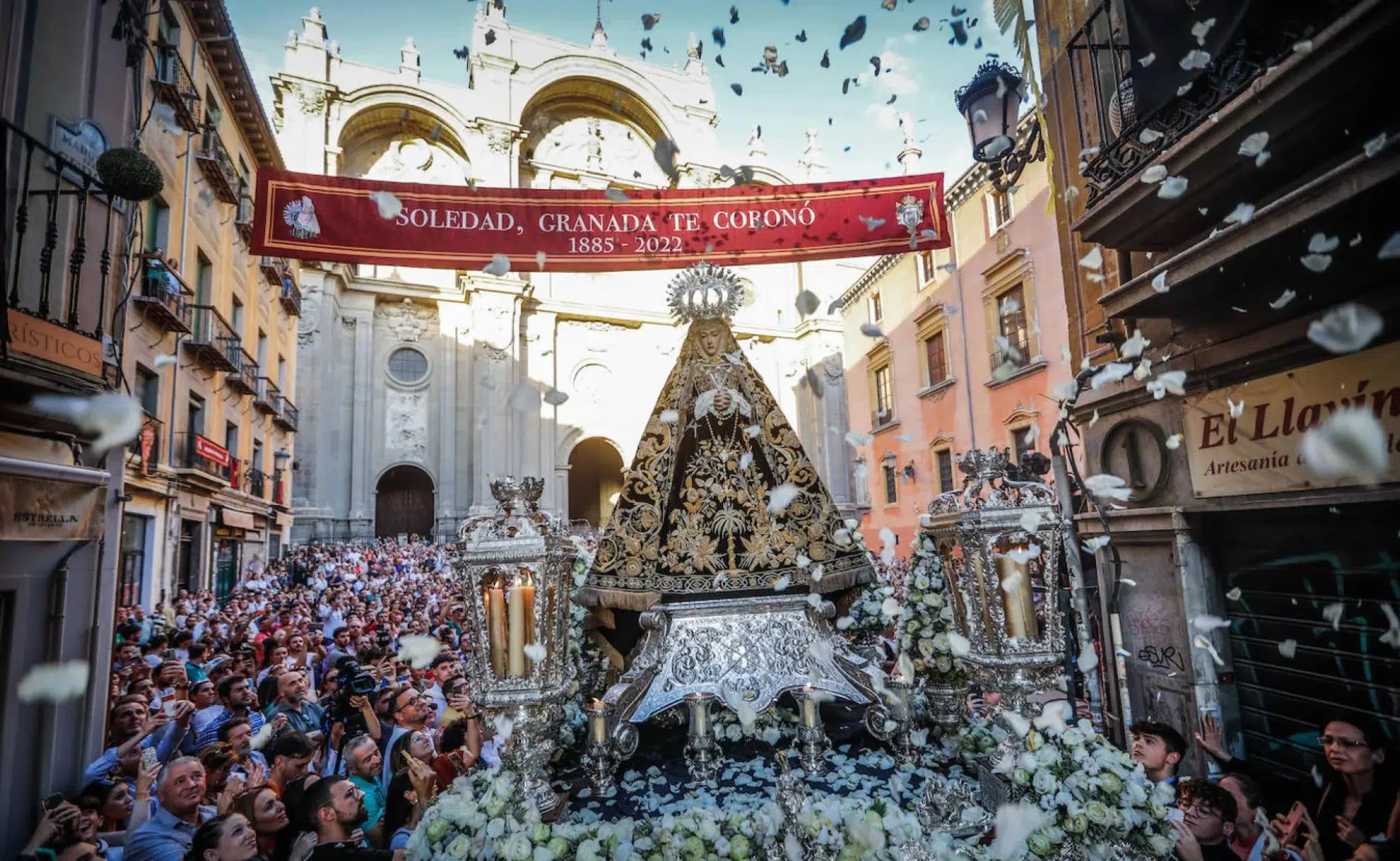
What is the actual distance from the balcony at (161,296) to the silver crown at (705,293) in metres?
9.65

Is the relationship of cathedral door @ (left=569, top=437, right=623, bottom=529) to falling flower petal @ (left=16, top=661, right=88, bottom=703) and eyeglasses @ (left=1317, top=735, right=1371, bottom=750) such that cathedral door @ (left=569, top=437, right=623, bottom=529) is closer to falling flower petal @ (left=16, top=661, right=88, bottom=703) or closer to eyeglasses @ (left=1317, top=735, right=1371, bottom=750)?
falling flower petal @ (left=16, top=661, right=88, bottom=703)

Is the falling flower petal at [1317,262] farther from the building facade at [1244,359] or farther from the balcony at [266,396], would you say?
the balcony at [266,396]

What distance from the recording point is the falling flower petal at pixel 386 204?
17.5 feet

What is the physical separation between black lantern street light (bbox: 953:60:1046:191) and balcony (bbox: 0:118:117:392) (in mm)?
6627

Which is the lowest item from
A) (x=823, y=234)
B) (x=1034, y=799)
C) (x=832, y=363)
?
(x=1034, y=799)

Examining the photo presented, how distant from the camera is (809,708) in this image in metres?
4.42

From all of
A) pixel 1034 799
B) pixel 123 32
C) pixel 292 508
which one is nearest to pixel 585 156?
pixel 292 508

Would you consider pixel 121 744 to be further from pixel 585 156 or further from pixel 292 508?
pixel 585 156

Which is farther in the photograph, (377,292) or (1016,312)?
(377,292)

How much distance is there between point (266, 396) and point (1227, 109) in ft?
65.5

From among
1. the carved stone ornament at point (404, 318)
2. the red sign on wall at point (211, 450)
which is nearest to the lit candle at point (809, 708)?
the red sign on wall at point (211, 450)

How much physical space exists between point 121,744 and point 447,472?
2123 centimetres

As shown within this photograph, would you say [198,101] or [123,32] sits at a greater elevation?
[198,101]

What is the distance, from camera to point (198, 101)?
13.2 metres
